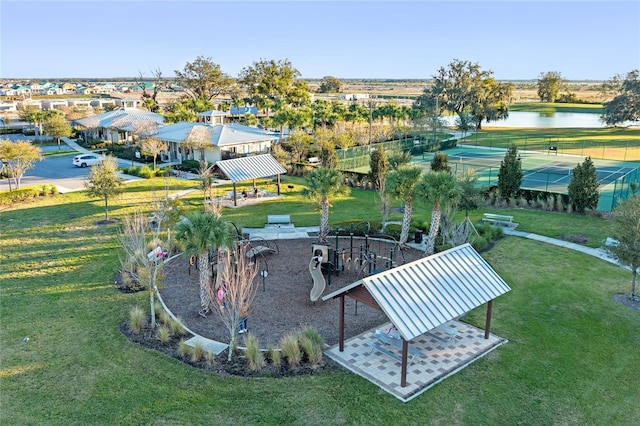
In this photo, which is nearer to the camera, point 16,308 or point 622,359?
point 622,359

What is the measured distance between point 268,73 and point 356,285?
75.1m

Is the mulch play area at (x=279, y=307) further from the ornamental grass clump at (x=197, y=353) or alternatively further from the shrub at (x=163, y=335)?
the ornamental grass clump at (x=197, y=353)

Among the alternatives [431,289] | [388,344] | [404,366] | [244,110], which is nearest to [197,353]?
[388,344]

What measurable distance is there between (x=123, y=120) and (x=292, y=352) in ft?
159

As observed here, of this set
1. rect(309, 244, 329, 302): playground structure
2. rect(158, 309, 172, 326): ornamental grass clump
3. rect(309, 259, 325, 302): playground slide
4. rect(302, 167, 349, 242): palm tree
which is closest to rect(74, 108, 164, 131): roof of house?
rect(302, 167, 349, 242): palm tree

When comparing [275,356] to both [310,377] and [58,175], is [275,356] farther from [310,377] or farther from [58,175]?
[58,175]

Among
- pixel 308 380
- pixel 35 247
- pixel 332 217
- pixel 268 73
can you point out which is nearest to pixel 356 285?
pixel 308 380

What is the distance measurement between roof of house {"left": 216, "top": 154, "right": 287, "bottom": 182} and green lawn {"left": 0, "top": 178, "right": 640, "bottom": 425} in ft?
33.6

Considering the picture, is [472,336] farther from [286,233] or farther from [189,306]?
[286,233]

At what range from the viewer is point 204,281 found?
15.2 metres

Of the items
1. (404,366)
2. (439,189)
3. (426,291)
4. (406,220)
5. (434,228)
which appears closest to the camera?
(404,366)

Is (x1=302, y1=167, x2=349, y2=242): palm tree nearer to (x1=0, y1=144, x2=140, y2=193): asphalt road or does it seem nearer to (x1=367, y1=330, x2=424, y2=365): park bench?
(x1=367, y1=330, x2=424, y2=365): park bench

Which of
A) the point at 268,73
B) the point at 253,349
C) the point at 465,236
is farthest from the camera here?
the point at 268,73

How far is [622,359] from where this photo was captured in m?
12.9
